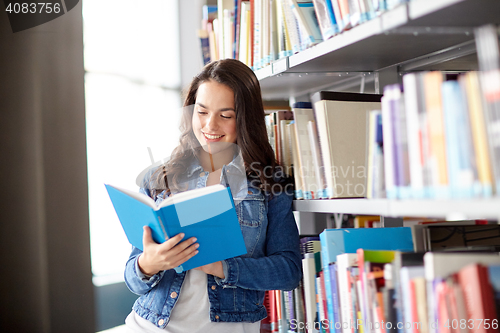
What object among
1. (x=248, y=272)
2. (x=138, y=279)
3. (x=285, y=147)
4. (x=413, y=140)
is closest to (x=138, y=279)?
(x=138, y=279)

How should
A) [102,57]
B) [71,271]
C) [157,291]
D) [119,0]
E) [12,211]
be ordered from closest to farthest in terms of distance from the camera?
1. [157,291]
2. [12,211]
3. [71,271]
4. [102,57]
5. [119,0]

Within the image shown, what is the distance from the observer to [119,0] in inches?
114

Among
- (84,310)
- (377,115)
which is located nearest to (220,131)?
(377,115)

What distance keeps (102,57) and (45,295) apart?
4.90ft

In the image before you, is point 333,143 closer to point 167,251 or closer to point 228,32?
point 167,251

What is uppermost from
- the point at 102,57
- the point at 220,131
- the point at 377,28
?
the point at 102,57

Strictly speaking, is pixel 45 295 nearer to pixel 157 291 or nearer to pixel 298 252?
pixel 157 291

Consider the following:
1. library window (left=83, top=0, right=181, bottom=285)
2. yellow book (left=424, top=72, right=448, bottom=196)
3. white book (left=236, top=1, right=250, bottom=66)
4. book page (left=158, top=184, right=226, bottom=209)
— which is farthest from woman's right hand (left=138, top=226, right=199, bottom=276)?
library window (left=83, top=0, right=181, bottom=285)

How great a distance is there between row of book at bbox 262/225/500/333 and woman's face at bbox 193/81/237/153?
0.44 m

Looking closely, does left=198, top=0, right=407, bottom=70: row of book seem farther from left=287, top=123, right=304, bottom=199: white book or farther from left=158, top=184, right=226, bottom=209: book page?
left=158, top=184, right=226, bottom=209: book page

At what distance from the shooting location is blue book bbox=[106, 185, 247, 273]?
0.97 metres

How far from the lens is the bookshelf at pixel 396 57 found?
2.50 ft

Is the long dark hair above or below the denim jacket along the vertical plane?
above
